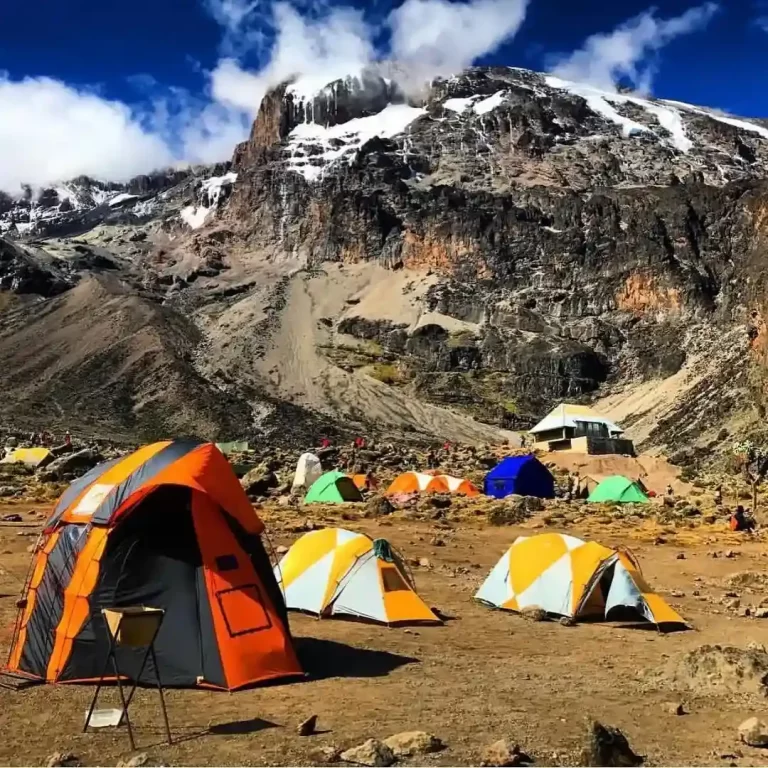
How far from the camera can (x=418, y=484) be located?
38.3m

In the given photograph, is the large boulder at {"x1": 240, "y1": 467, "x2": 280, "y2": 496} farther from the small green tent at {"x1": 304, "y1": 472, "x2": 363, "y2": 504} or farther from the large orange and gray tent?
the large orange and gray tent

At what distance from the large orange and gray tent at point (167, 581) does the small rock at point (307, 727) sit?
1.78 meters

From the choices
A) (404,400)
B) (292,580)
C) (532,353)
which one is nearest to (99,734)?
(292,580)

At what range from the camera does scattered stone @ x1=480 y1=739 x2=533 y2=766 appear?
6.89 m

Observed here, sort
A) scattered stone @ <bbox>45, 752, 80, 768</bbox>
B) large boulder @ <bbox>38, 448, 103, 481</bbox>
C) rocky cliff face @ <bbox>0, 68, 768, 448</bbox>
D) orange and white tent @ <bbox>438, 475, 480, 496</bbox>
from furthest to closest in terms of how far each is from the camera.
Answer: rocky cliff face @ <bbox>0, 68, 768, 448</bbox>
orange and white tent @ <bbox>438, 475, 480, 496</bbox>
large boulder @ <bbox>38, 448, 103, 481</bbox>
scattered stone @ <bbox>45, 752, 80, 768</bbox>

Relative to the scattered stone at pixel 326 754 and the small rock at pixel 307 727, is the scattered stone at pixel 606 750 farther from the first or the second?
the small rock at pixel 307 727

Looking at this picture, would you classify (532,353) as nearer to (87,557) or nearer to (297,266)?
(297,266)

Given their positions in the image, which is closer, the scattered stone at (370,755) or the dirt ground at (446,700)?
the scattered stone at (370,755)

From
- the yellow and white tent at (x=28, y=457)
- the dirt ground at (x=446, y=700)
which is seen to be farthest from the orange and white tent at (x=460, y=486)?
the dirt ground at (x=446, y=700)

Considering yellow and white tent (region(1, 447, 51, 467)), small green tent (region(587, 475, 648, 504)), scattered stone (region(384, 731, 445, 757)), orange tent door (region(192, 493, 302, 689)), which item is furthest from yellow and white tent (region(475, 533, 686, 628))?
yellow and white tent (region(1, 447, 51, 467))

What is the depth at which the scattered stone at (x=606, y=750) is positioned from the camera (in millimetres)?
6792

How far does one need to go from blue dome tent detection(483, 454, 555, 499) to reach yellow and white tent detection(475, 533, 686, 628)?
2165 cm

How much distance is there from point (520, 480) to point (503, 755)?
1203 inches

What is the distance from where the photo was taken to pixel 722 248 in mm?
148750
